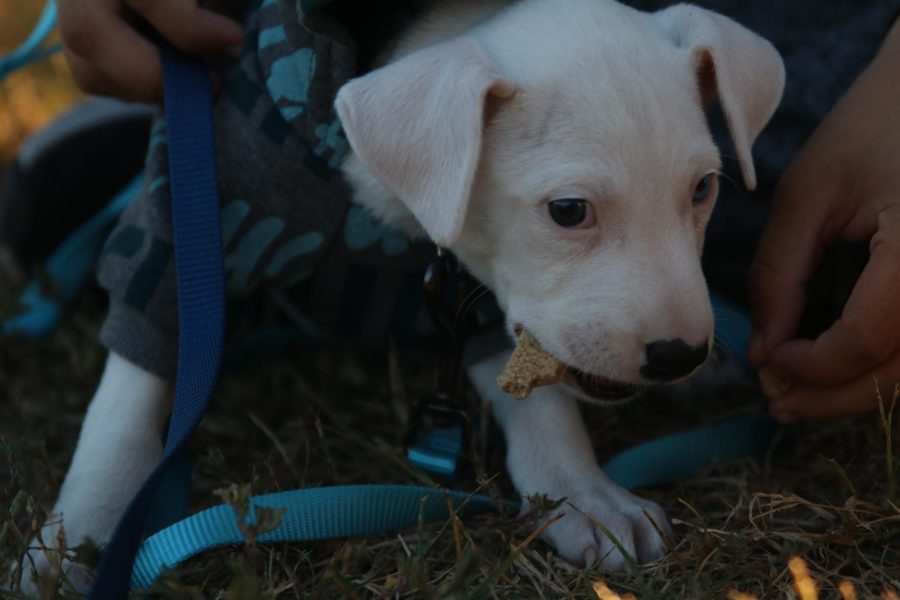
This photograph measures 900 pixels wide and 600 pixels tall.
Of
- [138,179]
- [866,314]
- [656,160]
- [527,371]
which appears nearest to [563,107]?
[656,160]

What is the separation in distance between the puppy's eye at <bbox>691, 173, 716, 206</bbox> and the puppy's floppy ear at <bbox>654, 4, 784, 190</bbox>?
86 mm

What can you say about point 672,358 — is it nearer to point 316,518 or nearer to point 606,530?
point 606,530

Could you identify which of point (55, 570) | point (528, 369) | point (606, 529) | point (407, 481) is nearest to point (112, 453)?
point (55, 570)

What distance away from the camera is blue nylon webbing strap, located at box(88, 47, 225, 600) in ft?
6.70

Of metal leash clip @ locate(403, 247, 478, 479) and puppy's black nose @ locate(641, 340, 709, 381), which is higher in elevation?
puppy's black nose @ locate(641, 340, 709, 381)

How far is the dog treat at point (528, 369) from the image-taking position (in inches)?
80.2

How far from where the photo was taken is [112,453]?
2.28 meters

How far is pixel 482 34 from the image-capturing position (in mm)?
2078

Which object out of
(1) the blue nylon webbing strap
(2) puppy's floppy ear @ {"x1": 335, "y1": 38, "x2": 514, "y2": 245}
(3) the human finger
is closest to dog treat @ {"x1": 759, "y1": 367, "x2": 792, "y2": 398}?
(3) the human finger

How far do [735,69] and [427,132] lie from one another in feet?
2.12

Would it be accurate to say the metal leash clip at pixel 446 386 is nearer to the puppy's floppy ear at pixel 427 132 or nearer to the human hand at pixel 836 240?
the puppy's floppy ear at pixel 427 132

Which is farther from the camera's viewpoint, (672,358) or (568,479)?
(568,479)

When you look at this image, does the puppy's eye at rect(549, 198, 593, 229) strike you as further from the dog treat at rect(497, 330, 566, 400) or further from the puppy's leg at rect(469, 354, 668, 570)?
the puppy's leg at rect(469, 354, 668, 570)

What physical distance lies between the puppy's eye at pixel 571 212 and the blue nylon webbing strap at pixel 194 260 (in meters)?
0.68
